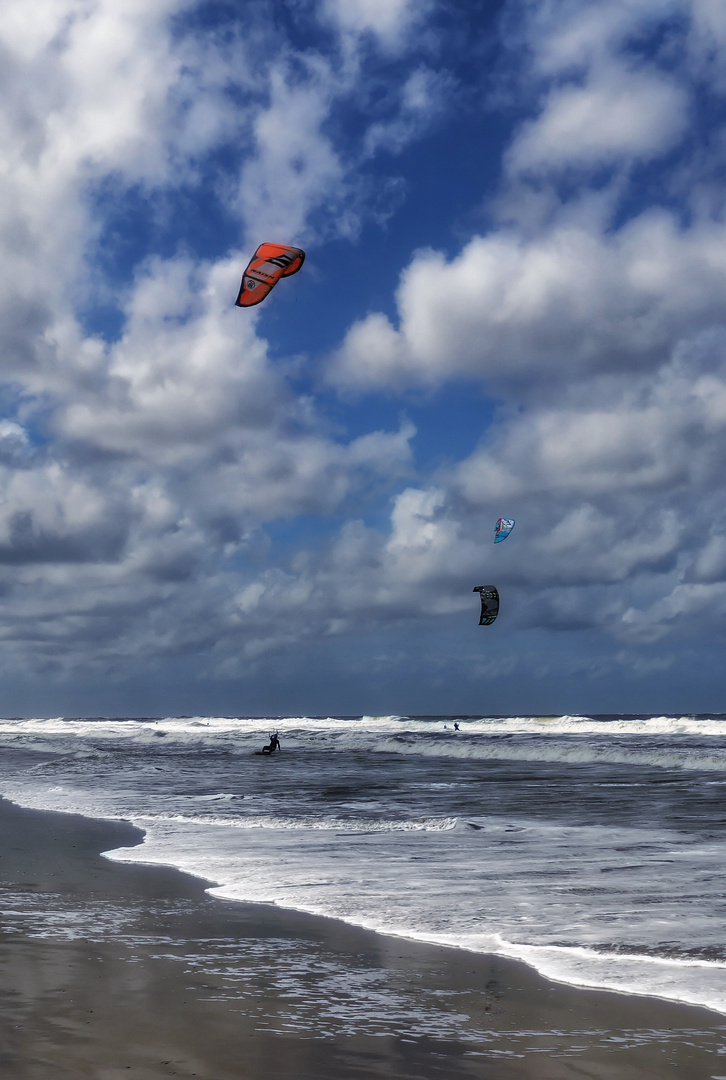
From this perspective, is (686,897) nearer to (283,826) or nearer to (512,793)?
(283,826)

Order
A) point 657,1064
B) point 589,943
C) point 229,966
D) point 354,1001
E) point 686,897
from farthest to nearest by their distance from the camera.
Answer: point 686,897 → point 589,943 → point 229,966 → point 354,1001 → point 657,1064

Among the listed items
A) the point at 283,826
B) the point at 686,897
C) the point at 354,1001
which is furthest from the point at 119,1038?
the point at 283,826

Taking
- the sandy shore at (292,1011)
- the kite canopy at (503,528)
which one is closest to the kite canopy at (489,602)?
the kite canopy at (503,528)

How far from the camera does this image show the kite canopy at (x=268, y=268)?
2350 cm

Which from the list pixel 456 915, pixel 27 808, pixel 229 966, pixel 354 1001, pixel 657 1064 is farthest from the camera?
pixel 27 808

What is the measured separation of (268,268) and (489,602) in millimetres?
15021

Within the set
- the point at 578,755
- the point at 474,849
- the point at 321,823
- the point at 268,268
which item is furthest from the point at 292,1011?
the point at 578,755

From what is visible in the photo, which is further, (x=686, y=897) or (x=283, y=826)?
(x=283, y=826)

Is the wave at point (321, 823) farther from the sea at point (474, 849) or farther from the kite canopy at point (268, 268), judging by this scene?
the kite canopy at point (268, 268)

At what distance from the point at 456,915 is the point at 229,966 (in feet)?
7.24

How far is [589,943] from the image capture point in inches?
249

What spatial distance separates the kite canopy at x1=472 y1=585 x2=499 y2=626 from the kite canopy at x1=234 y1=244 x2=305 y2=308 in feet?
45.3

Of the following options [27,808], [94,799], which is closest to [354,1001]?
[27,808]

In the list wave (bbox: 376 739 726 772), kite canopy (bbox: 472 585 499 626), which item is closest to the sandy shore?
wave (bbox: 376 739 726 772)
